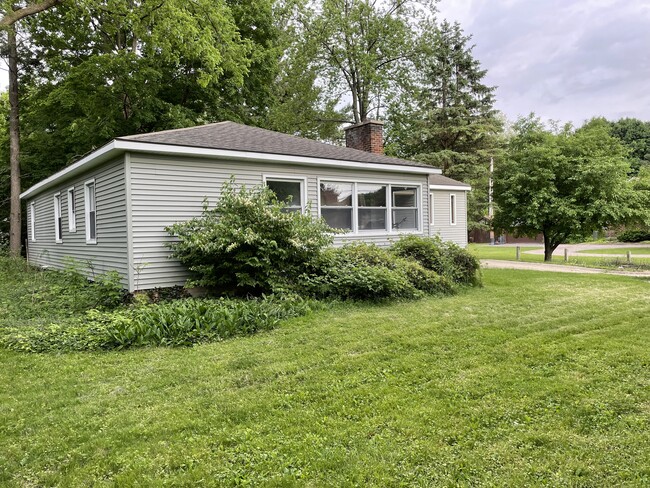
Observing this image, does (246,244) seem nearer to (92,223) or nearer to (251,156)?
(251,156)

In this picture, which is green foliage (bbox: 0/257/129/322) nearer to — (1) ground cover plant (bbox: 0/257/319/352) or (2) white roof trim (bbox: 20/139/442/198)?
(1) ground cover plant (bbox: 0/257/319/352)

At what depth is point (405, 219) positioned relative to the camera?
1286 centimetres

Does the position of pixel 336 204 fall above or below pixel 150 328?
above

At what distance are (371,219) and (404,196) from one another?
1.51 m

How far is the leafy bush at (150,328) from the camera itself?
18.0ft

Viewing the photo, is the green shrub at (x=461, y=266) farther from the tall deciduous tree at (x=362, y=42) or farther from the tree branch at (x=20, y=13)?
the tall deciduous tree at (x=362, y=42)

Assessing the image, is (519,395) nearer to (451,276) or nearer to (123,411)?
(123,411)

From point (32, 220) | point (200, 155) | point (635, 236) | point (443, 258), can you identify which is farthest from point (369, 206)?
point (635, 236)

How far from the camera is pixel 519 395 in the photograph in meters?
3.68

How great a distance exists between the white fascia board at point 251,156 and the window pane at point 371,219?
3.83 ft

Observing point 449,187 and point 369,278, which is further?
point 449,187

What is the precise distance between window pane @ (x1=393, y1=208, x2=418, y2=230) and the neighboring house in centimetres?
3

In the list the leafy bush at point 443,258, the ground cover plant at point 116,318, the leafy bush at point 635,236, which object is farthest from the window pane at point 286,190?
the leafy bush at point 635,236

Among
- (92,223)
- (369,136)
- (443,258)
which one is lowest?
(443,258)
